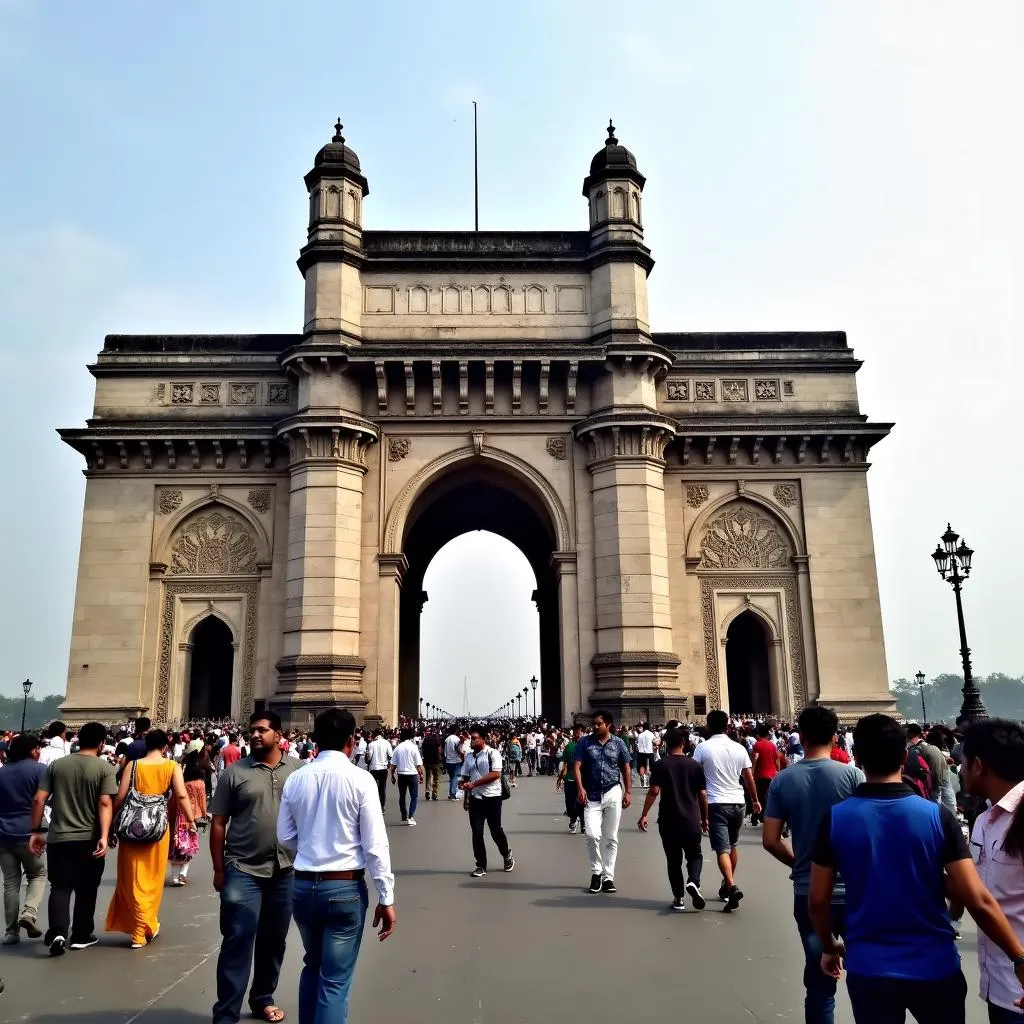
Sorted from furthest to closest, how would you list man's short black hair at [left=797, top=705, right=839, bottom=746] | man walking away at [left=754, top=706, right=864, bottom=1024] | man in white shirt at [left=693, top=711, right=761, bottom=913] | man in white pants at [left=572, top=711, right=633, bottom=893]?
man in white pants at [left=572, top=711, right=633, bottom=893] < man in white shirt at [left=693, top=711, right=761, bottom=913] < man's short black hair at [left=797, top=705, right=839, bottom=746] < man walking away at [left=754, top=706, right=864, bottom=1024]

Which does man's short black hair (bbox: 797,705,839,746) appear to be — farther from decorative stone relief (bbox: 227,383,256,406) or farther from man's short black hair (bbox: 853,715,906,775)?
decorative stone relief (bbox: 227,383,256,406)

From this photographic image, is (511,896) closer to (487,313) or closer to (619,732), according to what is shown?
(619,732)

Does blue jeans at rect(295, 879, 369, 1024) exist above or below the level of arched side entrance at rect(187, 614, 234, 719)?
below

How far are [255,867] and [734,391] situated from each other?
2500cm

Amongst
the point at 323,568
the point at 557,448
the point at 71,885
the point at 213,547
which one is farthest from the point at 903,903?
the point at 213,547

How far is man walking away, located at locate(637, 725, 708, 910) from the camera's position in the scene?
27.5 feet

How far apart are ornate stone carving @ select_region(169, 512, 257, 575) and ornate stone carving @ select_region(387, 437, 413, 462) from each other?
4.66 meters

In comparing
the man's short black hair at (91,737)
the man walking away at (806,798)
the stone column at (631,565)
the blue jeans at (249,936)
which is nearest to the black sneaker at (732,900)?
the man walking away at (806,798)

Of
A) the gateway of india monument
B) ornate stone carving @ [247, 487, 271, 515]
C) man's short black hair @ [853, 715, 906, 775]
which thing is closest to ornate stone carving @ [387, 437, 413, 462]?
the gateway of india monument

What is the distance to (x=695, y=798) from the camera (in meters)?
8.65

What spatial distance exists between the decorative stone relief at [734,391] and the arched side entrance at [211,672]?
16421 millimetres

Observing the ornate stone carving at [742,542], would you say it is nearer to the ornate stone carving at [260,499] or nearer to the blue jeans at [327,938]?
the ornate stone carving at [260,499]

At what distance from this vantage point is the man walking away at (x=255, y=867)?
18.0ft

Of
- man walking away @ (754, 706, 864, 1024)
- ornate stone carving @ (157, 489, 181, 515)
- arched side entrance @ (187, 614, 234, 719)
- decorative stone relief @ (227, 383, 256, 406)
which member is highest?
decorative stone relief @ (227, 383, 256, 406)
